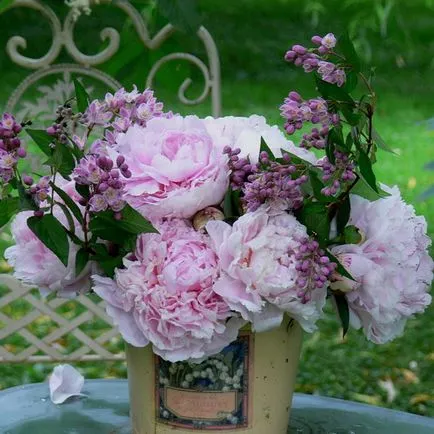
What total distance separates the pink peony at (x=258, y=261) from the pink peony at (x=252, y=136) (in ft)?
0.32

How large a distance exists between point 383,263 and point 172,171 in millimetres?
263

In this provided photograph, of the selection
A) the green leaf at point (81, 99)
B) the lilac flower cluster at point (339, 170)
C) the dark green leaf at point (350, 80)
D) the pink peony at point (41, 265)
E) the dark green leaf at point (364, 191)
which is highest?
the dark green leaf at point (350, 80)

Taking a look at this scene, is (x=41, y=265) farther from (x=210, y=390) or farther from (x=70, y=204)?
(x=210, y=390)

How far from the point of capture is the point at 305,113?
1.24 meters

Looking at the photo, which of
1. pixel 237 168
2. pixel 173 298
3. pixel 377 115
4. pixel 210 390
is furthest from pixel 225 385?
pixel 377 115

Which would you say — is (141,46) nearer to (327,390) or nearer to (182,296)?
(182,296)

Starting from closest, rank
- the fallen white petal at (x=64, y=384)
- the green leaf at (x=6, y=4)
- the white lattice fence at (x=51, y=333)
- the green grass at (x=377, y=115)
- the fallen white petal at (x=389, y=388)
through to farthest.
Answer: the fallen white petal at (x=64, y=384) → the green leaf at (x=6, y=4) → the white lattice fence at (x=51, y=333) → the fallen white petal at (x=389, y=388) → the green grass at (x=377, y=115)

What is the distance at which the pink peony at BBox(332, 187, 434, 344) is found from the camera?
51.6 inches

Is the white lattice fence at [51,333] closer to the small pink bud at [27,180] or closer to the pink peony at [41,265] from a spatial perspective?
the pink peony at [41,265]

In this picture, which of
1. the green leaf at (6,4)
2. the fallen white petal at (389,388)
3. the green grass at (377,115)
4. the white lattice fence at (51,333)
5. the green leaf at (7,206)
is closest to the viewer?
the green leaf at (7,206)

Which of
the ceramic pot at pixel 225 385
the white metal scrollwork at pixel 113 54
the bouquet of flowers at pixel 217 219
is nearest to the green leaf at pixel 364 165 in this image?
the bouquet of flowers at pixel 217 219

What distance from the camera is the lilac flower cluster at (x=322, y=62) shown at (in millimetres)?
1238

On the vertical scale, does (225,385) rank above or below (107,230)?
below

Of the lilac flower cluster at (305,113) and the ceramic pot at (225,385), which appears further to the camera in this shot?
the ceramic pot at (225,385)
